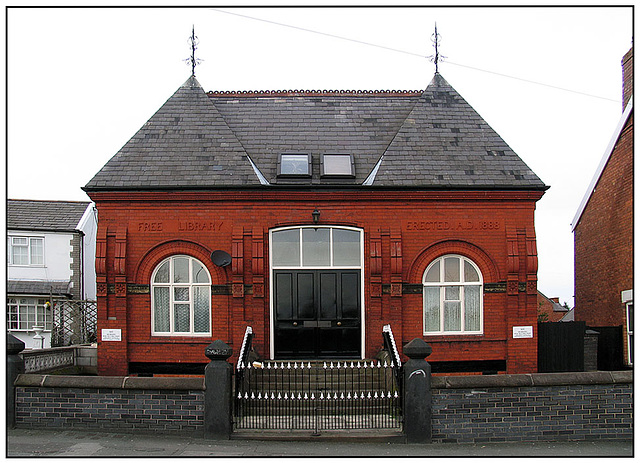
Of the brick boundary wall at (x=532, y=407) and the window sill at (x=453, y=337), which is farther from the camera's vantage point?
the window sill at (x=453, y=337)

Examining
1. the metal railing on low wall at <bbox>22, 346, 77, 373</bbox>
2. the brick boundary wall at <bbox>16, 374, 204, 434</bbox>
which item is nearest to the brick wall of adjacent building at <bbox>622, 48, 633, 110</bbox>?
the brick boundary wall at <bbox>16, 374, 204, 434</bbox>

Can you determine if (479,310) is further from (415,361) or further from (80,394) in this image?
(80,394)

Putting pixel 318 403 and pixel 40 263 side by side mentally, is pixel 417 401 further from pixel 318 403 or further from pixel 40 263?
pixel 40 263

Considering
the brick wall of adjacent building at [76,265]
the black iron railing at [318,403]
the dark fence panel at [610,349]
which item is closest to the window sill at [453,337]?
the black iron railing at [318,403]

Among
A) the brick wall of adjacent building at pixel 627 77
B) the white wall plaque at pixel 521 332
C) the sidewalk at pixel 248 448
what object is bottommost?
the sidewalk at pixel 248 448

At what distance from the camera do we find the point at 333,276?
580 inches

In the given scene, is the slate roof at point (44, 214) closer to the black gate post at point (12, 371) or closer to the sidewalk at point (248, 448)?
the black gate post at point (12, 371)

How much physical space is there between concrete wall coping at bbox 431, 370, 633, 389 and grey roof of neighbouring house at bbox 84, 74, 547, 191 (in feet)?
17.2

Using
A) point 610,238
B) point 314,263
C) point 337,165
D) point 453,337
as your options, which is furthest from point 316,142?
point 610,238

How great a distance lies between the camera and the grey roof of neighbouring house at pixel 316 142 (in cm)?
1469

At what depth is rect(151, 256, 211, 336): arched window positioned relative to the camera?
14633 millimetres

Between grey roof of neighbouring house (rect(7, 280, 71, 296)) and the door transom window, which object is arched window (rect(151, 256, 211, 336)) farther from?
grey roof of neighbouring house (rect(7, 280, 71, 296))

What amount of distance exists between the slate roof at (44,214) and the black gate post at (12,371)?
1730 cm

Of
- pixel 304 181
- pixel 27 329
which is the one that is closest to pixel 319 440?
pixel 304 181
